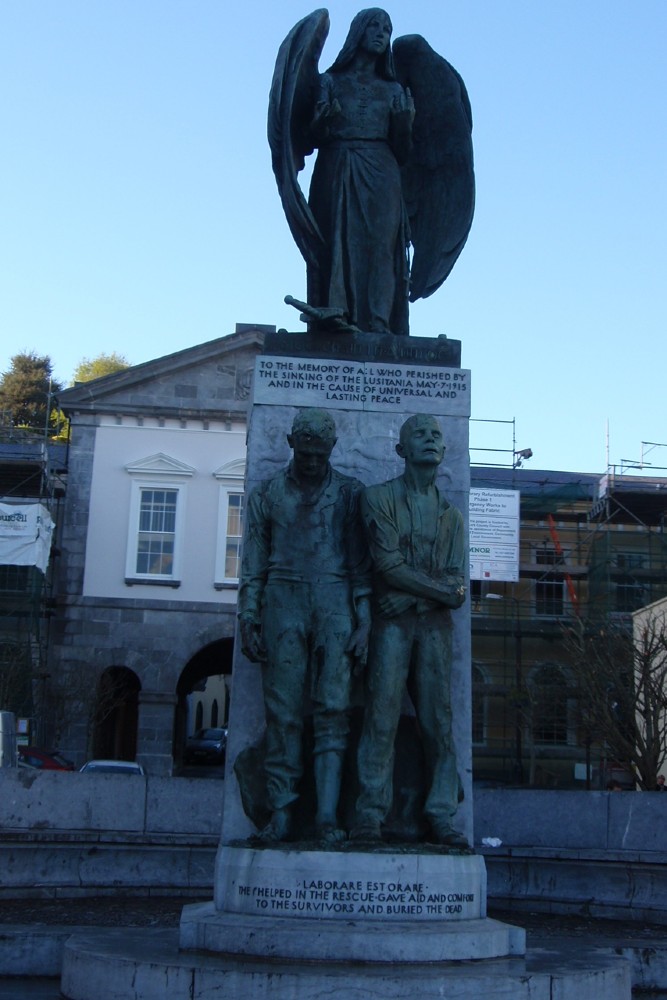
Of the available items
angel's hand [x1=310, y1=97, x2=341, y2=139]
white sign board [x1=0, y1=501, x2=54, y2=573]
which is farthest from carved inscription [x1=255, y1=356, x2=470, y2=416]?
white sign board [x1=0, y1=501, x2=54, y2=573]

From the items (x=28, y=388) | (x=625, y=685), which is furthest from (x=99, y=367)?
(x=625, y=685)

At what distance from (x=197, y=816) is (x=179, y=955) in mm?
5583

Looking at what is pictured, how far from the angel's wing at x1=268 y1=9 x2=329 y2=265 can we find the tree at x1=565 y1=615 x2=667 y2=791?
15472 millimetres

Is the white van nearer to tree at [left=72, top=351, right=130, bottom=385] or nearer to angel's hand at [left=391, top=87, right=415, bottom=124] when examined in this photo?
angel's hand at [left=391, top=87, right=415, bottom=124]

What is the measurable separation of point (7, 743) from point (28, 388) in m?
56.3

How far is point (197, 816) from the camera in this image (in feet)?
39.4

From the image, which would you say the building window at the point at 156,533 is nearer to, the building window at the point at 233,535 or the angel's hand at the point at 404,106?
the building window at the point at 233,535

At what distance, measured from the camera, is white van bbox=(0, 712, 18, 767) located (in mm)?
15081

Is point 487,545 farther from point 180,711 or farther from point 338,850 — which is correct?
point 338,850

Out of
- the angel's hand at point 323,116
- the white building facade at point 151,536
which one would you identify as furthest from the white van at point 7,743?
the white building facade at point 151,536

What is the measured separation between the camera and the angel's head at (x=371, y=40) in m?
Answer: 9.22

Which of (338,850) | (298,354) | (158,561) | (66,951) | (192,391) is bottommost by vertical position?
(66,951)

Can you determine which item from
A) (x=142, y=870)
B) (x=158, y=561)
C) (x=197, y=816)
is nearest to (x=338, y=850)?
(x=142, y=870)

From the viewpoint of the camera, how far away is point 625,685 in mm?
28844
